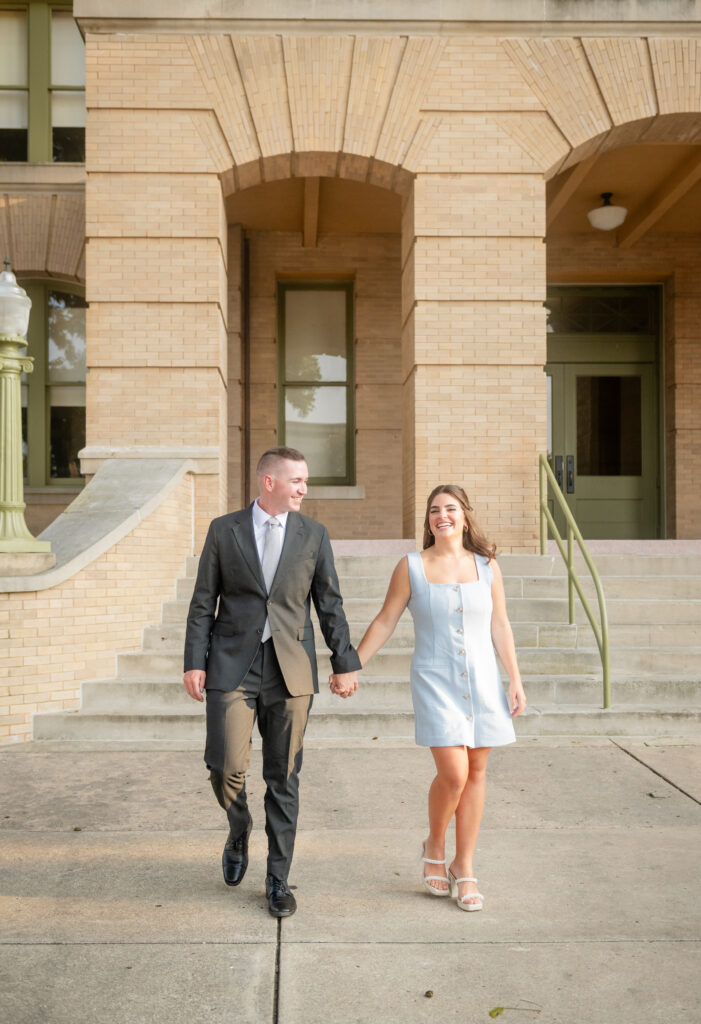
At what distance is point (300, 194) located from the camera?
11898mm

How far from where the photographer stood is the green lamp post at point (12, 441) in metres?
6.95

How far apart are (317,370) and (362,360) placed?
831mm

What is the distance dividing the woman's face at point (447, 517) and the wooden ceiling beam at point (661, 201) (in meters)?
8.92

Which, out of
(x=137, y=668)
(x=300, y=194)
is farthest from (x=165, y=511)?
(x=300, y=194)

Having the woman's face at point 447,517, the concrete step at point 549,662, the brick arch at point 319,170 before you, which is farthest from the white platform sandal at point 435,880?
the brick arch at point 319,170

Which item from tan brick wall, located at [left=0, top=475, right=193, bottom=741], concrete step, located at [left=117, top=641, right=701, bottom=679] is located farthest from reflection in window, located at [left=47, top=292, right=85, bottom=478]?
concrete step, located at [left=117, top=641, right=701, bottom=679]

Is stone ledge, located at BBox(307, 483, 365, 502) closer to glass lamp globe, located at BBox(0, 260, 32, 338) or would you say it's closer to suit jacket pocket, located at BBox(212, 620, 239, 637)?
glass lamp globe, located at BBox(0, 260, 32, 338)

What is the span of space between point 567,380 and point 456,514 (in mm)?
10159

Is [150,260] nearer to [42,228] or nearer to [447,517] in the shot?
[42,228]

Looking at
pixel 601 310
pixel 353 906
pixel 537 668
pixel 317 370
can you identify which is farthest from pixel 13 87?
pixel 353 906

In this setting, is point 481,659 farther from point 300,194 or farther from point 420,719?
point 300,194

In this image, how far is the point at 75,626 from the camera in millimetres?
7105

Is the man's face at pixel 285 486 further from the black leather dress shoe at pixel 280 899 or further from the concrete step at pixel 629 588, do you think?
the concrete step at pixel 629 588

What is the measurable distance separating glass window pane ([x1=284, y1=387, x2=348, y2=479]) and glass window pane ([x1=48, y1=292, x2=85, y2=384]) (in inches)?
114
